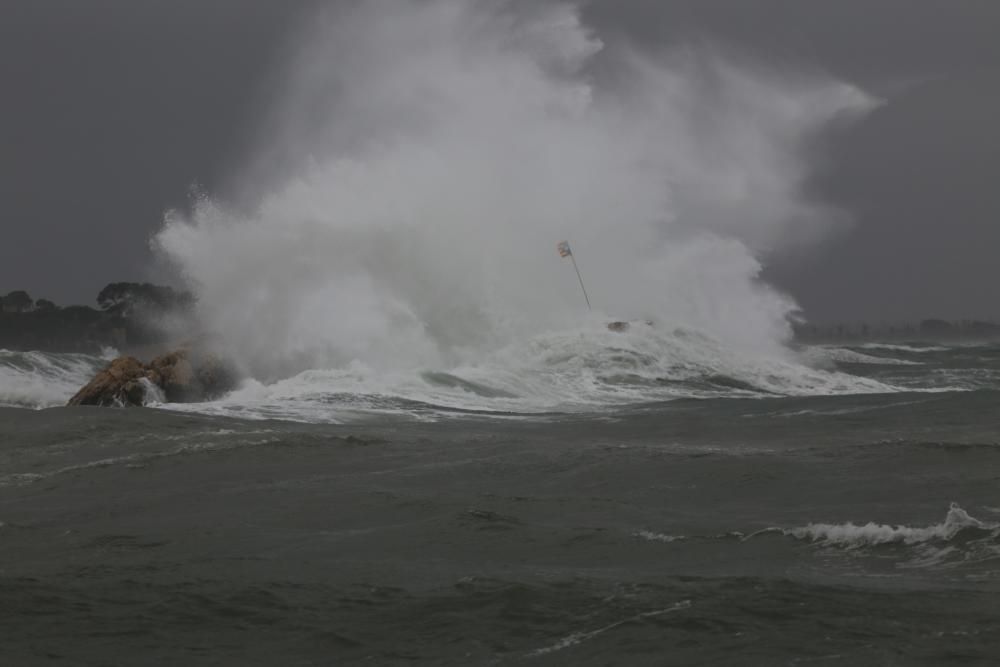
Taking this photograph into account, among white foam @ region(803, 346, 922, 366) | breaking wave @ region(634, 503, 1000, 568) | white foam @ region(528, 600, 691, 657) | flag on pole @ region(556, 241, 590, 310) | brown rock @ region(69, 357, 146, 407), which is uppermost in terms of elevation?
flag on pole @ region(556, 241, 590, 310)

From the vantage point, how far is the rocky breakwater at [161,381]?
21.4 m

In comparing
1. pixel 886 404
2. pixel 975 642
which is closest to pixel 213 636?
pixel 975 642

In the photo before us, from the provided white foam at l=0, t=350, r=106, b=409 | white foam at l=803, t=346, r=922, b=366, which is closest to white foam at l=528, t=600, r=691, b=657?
white foam at l=0, t=350, r=106, b=409

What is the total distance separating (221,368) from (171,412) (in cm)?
603

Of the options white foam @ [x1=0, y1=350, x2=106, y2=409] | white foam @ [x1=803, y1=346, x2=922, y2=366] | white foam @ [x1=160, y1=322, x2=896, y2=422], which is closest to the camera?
white foam @ [x1=160, y1=322, x2=896, y2=422]

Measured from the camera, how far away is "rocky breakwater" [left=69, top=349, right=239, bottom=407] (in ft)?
70.2

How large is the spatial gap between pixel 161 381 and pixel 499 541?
623 inches

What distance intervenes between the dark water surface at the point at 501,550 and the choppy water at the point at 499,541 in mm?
31

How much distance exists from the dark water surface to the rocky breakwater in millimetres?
6688

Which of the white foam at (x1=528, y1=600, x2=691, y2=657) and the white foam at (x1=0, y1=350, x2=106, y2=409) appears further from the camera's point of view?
the white foam at (x1=0, y1=350, x2=106, y2=409)

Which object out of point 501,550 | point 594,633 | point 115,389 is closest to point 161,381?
point 115,389

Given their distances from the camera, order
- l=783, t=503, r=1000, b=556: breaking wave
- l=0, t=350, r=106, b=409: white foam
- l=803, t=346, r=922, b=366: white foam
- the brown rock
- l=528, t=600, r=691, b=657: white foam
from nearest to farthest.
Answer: l=528, t=600, r=691, b=657: white foam < l=783, t=503, r=1000, b=556: breaking wave < the brown rock < l=0, t=350, r=106, b=409: white foam < l=803, t=346, r=922, b=366: white foam

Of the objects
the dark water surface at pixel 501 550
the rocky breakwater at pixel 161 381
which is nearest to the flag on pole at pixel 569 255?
the rocky breakwater at pixel 161 381

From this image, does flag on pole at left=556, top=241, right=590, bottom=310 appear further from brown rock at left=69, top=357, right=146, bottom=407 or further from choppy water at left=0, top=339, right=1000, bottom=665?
choppy water at left=0, top=339, right=1000, bottom=665
